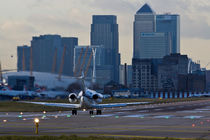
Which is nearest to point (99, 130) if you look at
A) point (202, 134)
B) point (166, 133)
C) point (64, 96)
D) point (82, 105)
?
point (166, 133)

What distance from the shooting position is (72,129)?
4038 cm

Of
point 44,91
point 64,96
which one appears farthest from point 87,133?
point 44,91

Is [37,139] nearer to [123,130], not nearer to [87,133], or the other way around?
[87,133]

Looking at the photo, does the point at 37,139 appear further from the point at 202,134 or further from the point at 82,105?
the point at 82,105

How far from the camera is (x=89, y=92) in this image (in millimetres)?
61781

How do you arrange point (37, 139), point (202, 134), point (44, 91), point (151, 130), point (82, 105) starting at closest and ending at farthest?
point (37, 139)
point (202, 134)
point (151, 130)
point (82, 105)
point (44, 91)

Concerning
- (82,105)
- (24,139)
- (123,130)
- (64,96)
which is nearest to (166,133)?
(123,130)

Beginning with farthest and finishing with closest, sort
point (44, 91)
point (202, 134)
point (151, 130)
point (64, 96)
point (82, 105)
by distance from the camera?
1. point (44, 91)
2. point (64, 96)
3. point (82, 105)
4. point (151, 130)
5. point (202, 134)

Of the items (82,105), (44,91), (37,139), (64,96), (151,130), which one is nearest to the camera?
(37,139)

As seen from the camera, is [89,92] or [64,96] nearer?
[89,92]

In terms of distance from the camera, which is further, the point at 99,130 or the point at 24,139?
the point at 99,130

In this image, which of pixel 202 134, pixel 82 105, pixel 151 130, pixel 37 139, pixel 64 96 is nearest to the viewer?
pixel 37 139

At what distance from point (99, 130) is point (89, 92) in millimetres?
22845

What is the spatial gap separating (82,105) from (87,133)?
2483 cm
